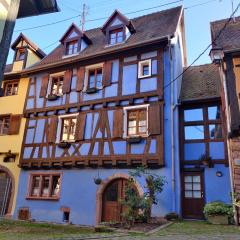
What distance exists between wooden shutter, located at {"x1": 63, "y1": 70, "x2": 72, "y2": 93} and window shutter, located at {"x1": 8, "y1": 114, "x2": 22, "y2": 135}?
2951 millimetres

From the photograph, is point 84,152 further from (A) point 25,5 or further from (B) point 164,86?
(A) point 25,5

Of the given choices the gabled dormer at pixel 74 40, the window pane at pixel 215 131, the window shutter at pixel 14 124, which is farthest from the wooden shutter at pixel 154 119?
the window shutter at pixel 14 124

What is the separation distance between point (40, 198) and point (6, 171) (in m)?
2.68

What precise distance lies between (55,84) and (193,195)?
8.83m

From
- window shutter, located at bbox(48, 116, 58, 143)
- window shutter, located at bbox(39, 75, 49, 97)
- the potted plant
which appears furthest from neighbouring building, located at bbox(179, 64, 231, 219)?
window shutter, located at bbox(39, 75, 49, 97)

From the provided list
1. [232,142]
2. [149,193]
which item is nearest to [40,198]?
[149,193]

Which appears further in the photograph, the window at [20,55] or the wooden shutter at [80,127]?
the window at [20,55]

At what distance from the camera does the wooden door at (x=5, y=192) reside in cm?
1441

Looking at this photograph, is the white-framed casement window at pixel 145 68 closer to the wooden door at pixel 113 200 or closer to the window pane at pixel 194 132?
the window pane at pixel 194 132

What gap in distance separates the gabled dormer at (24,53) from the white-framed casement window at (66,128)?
4836 mm

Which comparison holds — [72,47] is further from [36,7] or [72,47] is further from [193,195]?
[36,7]

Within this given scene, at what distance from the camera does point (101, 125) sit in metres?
13.2

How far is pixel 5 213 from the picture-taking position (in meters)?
14.2

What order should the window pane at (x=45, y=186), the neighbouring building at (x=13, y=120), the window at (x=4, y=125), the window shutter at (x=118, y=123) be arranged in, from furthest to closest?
the window at (x=4, y=125), the neighbouring building at (x=13, y=120), the window pane at (x=45, y=186), the window shutter at (x=118, y=123)
